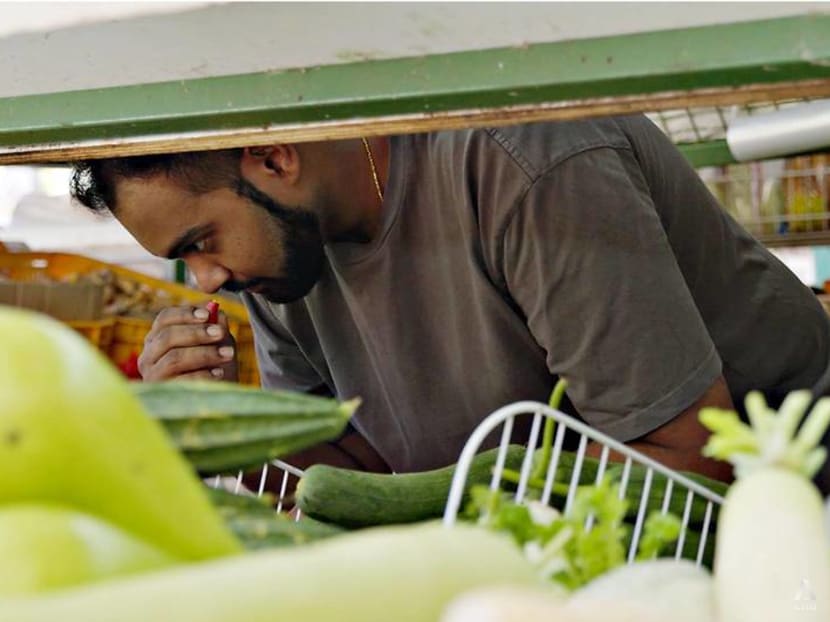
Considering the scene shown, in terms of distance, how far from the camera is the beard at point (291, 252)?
1467mm

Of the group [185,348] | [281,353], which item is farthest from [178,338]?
[281,353]

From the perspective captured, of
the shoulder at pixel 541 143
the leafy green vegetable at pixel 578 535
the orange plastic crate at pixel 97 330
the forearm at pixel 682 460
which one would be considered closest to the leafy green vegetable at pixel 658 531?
the leafy green vegetable at pixel 578 535

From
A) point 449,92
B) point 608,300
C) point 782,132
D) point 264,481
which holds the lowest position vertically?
point 264,481

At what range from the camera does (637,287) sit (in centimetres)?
128

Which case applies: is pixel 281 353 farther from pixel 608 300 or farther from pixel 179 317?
pixel 608 300

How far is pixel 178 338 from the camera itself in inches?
64.6

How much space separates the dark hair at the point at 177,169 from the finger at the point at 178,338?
0.25 meters

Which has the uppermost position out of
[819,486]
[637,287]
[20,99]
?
[20,99]

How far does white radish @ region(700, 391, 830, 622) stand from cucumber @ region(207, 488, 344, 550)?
21 centimetres

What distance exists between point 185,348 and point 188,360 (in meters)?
0.03

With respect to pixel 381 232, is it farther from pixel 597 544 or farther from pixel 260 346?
pixel 597 544

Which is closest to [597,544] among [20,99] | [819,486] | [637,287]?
[20,99]

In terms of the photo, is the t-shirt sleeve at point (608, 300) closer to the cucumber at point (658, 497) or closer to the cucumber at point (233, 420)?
the cucumber at point (658, 497)

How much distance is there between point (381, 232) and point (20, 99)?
0.67 m
